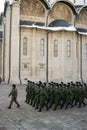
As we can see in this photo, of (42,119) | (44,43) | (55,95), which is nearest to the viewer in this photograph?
(42,119)

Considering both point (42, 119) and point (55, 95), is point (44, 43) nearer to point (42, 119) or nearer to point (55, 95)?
point (55, 95)

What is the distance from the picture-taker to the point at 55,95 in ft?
47.4

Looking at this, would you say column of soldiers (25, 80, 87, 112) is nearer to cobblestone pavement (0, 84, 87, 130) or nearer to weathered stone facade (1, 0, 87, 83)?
cobblestone pavement (0, 84, 87, 130)

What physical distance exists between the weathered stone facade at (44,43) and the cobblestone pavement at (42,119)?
18146 mm

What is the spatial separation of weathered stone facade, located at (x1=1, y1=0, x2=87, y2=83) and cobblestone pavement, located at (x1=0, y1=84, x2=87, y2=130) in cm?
1815

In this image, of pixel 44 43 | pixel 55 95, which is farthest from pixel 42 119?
pixel 44 43

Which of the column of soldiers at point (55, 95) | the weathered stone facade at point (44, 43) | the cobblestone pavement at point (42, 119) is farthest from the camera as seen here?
the weathered stone facade at point (44, 43)

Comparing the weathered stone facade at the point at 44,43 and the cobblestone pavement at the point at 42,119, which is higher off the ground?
the weathered stone facade at the point at 44,43

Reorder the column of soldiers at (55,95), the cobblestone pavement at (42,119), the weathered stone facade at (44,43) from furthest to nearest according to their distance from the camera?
the weathered stone facade at (44,43) < the column of soldiers at (55,95) < the cobblestone pavement at (42,119)

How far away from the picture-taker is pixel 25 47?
3359cm

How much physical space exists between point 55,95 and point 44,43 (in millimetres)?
20905

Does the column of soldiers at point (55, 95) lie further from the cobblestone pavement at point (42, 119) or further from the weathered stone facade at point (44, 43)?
the weathered stone facade at point (44, 43)

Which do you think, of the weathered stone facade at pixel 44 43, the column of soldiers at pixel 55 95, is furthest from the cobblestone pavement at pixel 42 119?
the weathered stone facade at pixel 44 43

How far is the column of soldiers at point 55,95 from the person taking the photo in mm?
14184
